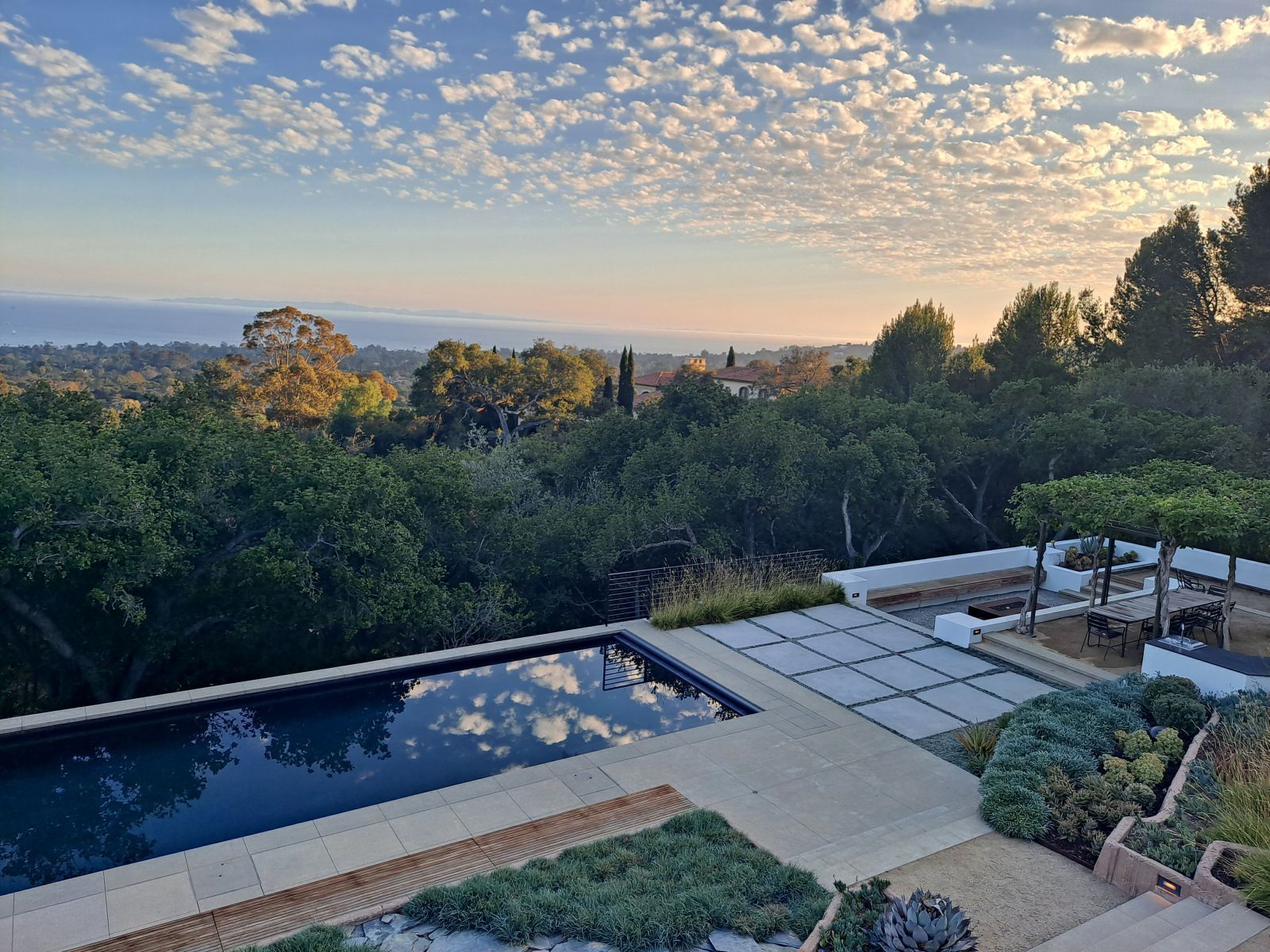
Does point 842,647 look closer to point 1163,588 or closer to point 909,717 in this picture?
point 909,717

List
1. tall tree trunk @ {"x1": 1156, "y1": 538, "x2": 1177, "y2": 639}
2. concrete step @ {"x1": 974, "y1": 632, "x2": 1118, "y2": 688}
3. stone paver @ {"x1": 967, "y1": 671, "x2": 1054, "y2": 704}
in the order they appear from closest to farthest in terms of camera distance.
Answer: stone paver @ {"x1": 967, "y1": 671, "x2": 1054, "y2": 704} < concrete step @ {"x1": 974, "y1": 632, "x2": 1118, "y2": 688} < tall tree trunk @ {"x1": 1156, "y1": 538, "x2": 1177, "y2": 639}

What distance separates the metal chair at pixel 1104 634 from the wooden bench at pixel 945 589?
2.27m

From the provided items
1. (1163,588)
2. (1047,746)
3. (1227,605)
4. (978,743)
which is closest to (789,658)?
(978,743)

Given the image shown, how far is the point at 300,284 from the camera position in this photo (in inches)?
1532

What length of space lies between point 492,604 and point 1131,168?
14495mm

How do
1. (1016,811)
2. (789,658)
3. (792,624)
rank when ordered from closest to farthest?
(1016,811) → (789,658) → (792,624)

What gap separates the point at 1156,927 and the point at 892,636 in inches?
223

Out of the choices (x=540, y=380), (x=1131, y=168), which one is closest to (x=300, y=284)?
(x=540, y=380)

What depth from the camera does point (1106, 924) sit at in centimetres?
393

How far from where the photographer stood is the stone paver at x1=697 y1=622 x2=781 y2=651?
29.9 feet

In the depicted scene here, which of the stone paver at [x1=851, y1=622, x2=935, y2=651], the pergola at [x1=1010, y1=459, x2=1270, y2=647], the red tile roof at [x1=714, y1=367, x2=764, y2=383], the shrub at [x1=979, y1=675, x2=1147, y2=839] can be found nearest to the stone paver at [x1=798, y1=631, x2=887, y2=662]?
the stone paver at [x1=851, y1=622, x2=935, y2=651]

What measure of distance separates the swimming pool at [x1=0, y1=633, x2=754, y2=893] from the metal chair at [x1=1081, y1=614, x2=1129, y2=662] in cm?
436

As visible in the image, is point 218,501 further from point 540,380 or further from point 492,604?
point 540,380

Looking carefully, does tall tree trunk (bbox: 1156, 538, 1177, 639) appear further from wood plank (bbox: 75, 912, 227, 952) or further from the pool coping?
wood plank (bbox: 75, 912, 227, 952)
